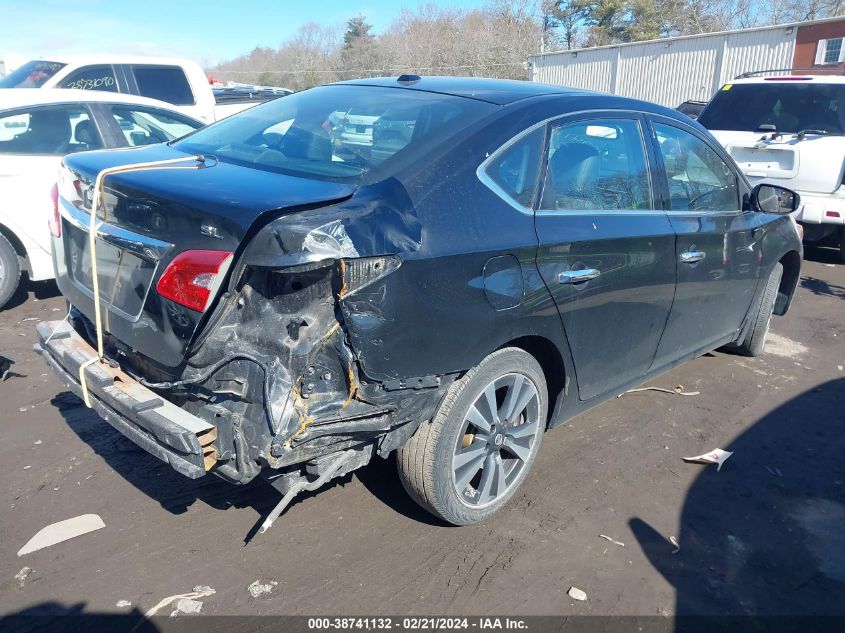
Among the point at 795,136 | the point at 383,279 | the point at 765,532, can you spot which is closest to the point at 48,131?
the point at 383,279

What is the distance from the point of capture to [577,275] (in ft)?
10.7

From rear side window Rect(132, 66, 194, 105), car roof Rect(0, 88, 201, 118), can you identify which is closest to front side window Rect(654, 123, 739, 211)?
car roof Rect(0, 88, 201, 118)

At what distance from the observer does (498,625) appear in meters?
2.73

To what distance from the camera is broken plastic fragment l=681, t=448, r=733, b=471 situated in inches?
156

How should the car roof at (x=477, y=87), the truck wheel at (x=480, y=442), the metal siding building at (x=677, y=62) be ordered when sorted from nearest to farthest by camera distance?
the truck wheel at (x=480, y=442) < the car roof at (x=477, y=87) < the metal siding building at (x=677, y=62)

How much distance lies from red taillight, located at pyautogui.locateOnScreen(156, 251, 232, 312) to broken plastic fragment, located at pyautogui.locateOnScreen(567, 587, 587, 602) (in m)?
1.83

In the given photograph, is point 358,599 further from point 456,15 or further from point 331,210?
point 456,15

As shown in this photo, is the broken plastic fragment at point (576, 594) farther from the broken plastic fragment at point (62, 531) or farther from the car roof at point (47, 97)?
the car roof at point (47, 97)

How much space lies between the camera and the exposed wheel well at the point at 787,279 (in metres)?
5.38

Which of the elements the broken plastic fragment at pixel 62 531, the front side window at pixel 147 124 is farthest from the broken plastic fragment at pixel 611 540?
the front side window at pixel 147 124

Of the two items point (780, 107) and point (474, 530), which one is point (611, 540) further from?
point (780, 107)

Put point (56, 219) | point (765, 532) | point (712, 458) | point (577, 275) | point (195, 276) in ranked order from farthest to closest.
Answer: point (712, 458)
point (56, 219)
point (765, 532)
point (577, 275)
point (195, 276)

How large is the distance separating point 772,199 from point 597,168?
179 cm

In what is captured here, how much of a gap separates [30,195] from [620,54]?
23954mm
